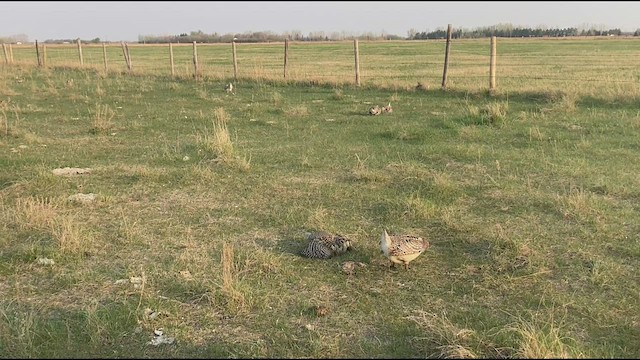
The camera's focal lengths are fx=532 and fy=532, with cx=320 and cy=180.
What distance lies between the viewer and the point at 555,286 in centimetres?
400

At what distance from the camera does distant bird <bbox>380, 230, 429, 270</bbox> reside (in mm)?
4102

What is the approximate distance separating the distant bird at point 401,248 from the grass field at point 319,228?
168 millimetres

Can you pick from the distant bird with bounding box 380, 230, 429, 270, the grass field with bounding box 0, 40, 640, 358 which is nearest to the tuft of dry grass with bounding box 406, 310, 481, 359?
the grass field with bounding box 0, 40, 640, 358

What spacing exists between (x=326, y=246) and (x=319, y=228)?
685 millimetres

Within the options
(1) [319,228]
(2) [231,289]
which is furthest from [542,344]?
(1) [319,228]

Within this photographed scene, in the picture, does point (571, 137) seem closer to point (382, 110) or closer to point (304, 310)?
point (382, 110)

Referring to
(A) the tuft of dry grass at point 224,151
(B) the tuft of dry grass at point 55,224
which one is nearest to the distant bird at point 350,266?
(B) the tuft of dry grass at point 55,224

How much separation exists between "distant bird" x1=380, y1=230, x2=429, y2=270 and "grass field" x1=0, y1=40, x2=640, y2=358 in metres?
0.17

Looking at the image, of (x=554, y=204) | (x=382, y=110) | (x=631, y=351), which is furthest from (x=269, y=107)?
(x=631, y=351)

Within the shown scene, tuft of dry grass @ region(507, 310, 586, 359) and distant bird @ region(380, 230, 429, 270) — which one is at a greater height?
distant bird @ region(380, 230, 429, 270)

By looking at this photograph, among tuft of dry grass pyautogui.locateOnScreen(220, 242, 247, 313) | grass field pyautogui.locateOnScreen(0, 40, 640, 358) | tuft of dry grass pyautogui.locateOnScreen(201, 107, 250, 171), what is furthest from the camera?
tuft of dry grass pyautogui.locateOnScreen(201, 107, 250, 171)

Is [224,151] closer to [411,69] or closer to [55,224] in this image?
[55,224]

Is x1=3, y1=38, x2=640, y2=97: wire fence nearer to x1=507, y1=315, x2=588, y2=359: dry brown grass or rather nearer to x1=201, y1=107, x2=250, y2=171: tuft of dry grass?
x1=201, y1=107, x2=250, y2=171: tuft of dry grass

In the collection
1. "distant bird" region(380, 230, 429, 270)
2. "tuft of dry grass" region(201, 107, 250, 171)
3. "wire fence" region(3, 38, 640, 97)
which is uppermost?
"wire fence" region(3, 38, 640, 97)
